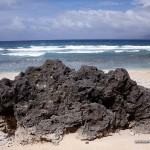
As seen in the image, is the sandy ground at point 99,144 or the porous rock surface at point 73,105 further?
the porous rock surface at point 73,105

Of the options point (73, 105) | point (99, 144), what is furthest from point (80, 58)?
point (99, 144)

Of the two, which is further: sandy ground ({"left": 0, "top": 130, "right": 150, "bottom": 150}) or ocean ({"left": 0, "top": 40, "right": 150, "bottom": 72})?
ocean ({"left": 0, "top": 40, "right": 150, "bottom": 72})

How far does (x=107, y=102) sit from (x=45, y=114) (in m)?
1.22

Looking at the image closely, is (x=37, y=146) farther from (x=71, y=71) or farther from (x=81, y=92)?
(x=71, y=71)

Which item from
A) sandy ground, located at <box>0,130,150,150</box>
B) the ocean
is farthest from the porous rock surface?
the ocean

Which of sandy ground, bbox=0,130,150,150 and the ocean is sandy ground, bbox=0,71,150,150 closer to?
sandy ground, bbox=0,130,150,150

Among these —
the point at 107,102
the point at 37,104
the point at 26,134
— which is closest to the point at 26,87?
the point at 37,104

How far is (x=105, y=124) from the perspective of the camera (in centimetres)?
612

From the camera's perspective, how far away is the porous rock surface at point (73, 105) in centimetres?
607

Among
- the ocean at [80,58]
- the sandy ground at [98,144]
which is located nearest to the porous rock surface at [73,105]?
the sandy ground at [98,144]

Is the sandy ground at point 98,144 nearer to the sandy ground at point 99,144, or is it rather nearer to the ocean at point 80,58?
the sandy ground at point 99,144

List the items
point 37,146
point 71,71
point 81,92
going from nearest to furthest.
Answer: point 37,146, point 81,92, point 71,71

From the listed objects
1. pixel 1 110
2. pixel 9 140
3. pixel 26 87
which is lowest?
pixel 9 140

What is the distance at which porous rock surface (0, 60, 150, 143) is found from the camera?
6.07 metres
